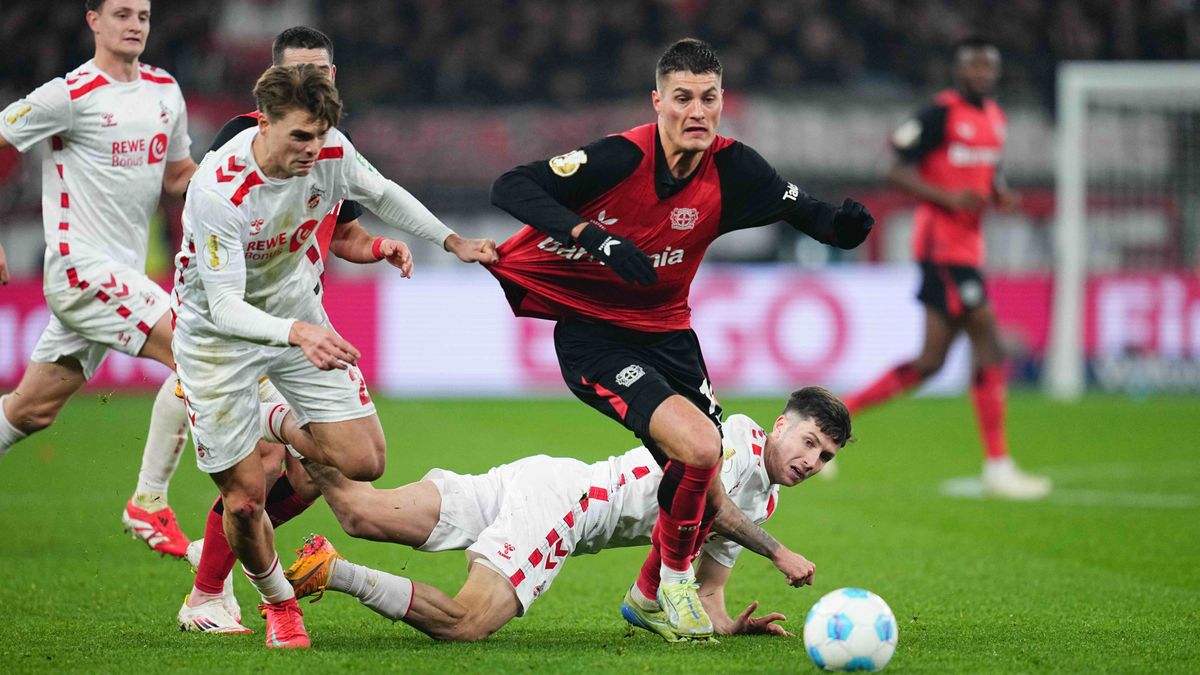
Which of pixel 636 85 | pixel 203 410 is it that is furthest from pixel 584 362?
pixel 636 85

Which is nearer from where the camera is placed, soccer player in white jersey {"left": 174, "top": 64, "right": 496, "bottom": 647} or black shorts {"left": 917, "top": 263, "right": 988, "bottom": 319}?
soccer player in white jersey {"left": 174, "top": 64, "right": 496, "bottom": 647}

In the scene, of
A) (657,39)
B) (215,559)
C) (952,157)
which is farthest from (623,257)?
(657,39)

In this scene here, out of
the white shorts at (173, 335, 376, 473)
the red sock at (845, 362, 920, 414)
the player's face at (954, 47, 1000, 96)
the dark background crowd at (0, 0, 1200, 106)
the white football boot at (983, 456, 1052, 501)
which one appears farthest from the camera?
the dark background crowd at (0, 0, 1200, 106)

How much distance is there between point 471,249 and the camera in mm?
5230

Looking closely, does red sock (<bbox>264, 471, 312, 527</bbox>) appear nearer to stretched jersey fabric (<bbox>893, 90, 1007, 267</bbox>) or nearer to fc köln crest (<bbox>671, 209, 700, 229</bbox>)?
fc köln crest (<bbox>671, 209, 700, 229</bbox>)

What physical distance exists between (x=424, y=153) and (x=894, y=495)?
35.2 ft

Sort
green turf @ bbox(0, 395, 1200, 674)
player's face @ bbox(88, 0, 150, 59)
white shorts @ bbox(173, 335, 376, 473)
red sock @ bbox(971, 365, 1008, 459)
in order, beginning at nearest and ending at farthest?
green turf @ bbox(0, 395, 1200, 674) → white shorts @ bbox(173, 335, 376, 473) → player's face @ bbox(88, 0, 150, 59) → red sock @ bbox(971, 365, 1008, 459)

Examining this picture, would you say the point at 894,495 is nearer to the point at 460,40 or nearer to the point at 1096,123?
the point at 1096,123

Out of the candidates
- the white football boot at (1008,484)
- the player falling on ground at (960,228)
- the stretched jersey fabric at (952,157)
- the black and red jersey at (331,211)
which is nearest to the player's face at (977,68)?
the player falling on ground at (960,228)

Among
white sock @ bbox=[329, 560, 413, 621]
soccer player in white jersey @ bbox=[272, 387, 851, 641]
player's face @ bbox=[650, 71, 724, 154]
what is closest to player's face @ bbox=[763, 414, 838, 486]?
soccer player in white jersey @ bbox=[272, 387, 851, 641]

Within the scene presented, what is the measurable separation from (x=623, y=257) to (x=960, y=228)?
5.51 meters

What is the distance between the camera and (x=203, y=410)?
16.1 feet

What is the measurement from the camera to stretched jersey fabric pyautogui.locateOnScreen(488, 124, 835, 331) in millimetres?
5277

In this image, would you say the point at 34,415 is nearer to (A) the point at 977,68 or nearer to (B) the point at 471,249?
(B) the point at 471,249
